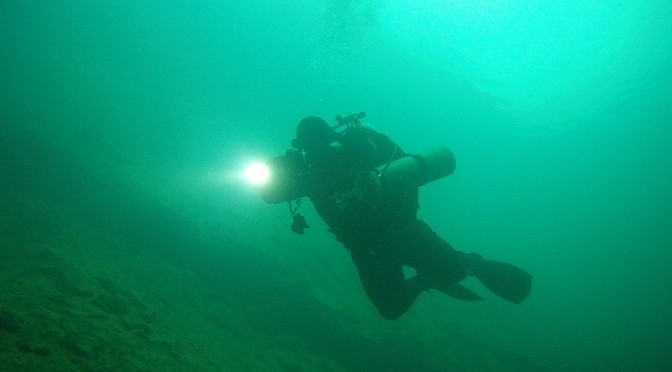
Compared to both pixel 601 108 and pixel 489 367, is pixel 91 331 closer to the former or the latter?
pixel 489 367

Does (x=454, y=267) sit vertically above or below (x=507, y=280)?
above

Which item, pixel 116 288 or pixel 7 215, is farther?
pixel 7 215

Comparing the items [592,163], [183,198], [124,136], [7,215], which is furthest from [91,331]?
[592,163]

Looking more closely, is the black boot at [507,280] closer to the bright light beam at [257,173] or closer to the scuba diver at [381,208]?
the scuba diver at [381,208]

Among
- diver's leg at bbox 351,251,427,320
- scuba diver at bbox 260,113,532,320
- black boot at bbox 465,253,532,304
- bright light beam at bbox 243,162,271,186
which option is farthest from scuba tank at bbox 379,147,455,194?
bright light beam at bbox 243,162,271,186

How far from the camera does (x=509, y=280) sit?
3.66 meters

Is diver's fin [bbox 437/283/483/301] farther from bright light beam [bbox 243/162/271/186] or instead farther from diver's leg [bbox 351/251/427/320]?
bright light beam [bbox 243/162/271/186]

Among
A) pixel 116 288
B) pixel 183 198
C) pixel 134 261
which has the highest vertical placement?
pixel 183 198

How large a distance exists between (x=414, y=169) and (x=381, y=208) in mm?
521

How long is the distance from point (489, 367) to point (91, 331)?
13.2 m

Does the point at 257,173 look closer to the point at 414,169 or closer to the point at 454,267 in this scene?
the point at 414,169

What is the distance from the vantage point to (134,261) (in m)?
10.4

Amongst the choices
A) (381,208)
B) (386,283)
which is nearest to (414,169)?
(381,208)

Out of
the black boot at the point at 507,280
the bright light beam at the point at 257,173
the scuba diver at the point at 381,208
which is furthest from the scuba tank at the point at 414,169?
the bright light beam at the point at 257,173
